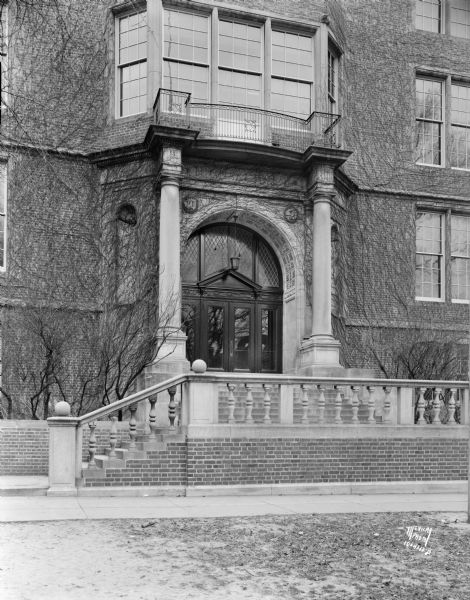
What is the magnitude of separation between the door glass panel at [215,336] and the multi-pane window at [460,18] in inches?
452

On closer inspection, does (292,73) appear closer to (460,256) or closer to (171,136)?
(171,136)

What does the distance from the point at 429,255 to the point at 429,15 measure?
728cm

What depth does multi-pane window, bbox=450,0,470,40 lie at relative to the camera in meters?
22.9

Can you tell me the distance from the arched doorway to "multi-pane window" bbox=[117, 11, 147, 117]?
140 inches

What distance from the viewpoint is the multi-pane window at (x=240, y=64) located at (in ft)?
62.0

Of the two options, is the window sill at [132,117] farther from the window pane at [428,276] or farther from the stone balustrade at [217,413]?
the window pane at [428,276]

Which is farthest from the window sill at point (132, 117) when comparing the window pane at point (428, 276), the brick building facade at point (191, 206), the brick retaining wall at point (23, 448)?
the window pane at point (428, 276)

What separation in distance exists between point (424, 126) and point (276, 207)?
6.24 m

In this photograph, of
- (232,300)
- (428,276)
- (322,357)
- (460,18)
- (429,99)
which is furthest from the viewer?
(460,18)

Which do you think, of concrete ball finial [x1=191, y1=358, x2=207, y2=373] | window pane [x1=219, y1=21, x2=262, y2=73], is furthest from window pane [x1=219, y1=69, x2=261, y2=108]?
concrete ball finial [x1=191, y1=358, x2=207, y2=373]

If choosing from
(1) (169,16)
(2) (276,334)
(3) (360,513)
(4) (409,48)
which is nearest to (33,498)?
(3) (360,513)

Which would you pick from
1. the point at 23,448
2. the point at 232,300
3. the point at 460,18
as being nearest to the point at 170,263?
the point at 232,300

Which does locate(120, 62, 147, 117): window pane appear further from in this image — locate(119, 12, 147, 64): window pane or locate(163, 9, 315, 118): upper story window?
locate(163, 9, 315, 118): upper story window

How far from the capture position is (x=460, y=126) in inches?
886
